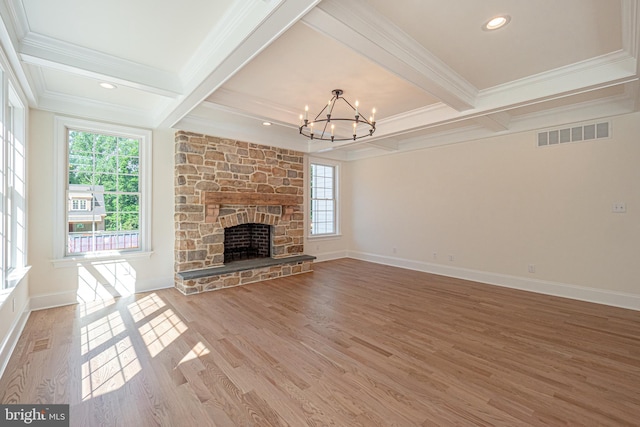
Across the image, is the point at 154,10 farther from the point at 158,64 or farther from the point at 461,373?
the point at 461,373

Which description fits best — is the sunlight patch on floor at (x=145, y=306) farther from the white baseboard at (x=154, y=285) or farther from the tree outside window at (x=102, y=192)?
the tree outside window at (x=102, y=192)

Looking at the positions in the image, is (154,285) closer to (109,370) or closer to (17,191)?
(17,191)

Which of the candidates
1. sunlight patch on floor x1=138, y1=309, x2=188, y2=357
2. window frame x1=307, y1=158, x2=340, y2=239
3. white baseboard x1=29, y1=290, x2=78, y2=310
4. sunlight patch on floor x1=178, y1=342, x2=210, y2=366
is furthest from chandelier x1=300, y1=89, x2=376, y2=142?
white baseboard x1=29, y1=290, x2=78, y2=310

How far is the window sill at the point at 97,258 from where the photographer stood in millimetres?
3789

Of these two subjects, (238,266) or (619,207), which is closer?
(619,207)

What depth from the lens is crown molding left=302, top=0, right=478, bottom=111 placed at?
2.04 meters

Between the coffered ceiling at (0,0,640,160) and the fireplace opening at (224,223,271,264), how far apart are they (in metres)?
2.50

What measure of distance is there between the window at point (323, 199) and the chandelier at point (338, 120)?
5.10ft

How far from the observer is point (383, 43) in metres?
2.34

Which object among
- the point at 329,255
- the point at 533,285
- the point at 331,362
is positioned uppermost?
the point at 329,255

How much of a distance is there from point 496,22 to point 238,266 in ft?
15.4

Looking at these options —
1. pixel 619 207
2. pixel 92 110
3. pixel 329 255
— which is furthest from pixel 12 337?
pixel 619 207

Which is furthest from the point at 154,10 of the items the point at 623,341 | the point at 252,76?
the point at 623,341

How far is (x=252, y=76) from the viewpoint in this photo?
126 inches
